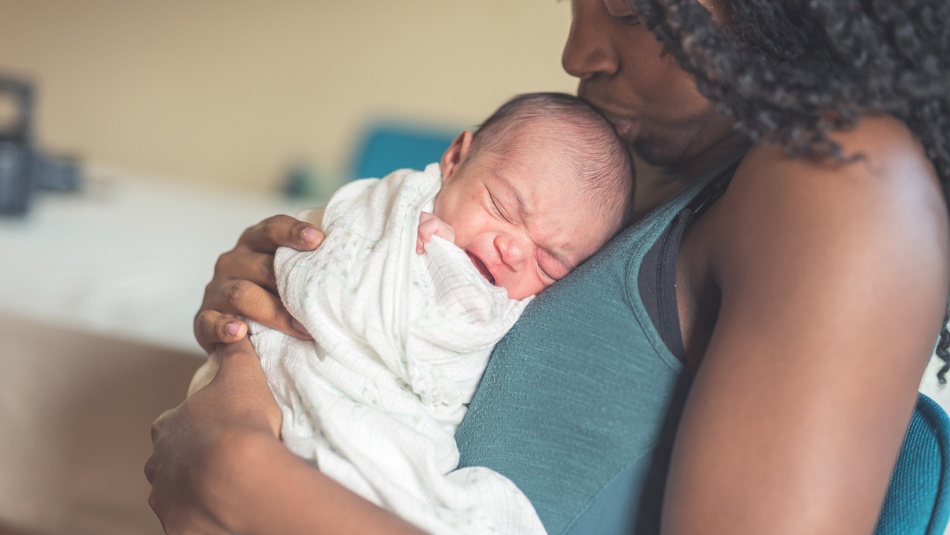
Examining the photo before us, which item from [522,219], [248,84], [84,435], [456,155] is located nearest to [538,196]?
[522,219]

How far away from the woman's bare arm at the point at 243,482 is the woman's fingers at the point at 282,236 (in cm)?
16

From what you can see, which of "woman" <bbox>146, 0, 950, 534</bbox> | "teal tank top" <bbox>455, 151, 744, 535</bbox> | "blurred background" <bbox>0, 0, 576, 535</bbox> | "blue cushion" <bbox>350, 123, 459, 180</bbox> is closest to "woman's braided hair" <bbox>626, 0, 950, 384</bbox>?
"woman" <bbox>146, 0, 950, 534</bbox>

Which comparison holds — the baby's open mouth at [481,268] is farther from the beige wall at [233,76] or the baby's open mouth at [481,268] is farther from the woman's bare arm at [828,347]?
the beige wall at [233,76]

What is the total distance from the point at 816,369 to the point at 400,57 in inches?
157

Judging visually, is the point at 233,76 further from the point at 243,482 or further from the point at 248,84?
Result: the point at 243,482

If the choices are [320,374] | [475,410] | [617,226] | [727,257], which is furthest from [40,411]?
[727,257]

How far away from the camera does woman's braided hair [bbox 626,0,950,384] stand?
20.9 inches

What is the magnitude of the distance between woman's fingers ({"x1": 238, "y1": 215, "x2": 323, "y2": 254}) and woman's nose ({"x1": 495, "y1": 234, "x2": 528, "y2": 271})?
21cm

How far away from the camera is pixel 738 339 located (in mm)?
567

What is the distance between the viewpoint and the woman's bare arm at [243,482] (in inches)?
22.8

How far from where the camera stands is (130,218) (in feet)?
7.77

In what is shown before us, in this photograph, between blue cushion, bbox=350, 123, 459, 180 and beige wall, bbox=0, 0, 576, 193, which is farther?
beige wall, bbox=0, 0, 576, 193

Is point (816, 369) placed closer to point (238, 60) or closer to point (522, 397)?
point (522, 397)

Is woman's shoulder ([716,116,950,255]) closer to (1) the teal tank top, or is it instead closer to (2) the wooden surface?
(1) the teal tank top
